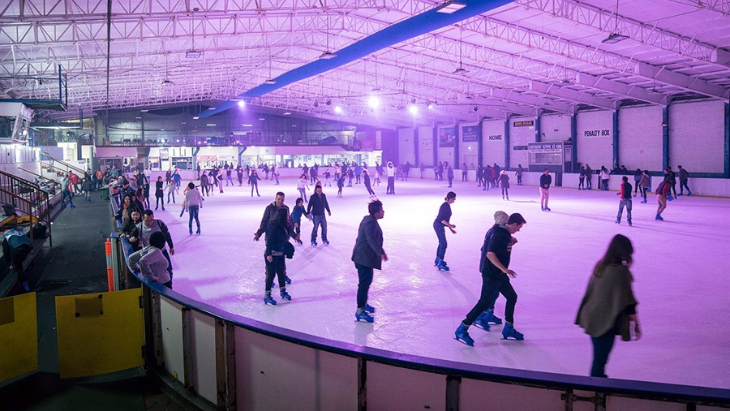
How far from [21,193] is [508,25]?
1706cm

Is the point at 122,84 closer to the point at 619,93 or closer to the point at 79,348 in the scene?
the point at 619,93

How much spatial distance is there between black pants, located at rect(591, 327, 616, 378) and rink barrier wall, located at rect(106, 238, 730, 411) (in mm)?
1718

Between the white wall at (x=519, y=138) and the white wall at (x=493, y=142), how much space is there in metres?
0.62

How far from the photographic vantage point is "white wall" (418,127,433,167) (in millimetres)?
47406

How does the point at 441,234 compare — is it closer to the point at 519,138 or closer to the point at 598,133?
the point at 598,133

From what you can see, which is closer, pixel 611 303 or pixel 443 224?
pixel 611 303

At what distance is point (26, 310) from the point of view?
481cm

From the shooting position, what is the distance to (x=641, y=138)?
2889 cm

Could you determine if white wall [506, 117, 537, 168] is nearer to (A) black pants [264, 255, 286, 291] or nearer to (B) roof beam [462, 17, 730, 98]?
(B) roof beam [462, 17, 730, 98]

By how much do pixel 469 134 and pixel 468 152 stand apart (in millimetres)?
1432

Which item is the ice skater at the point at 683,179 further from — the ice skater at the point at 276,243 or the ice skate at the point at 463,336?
the ice skater at the point at 276,243

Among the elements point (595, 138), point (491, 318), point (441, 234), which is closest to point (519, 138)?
point (595, 138)

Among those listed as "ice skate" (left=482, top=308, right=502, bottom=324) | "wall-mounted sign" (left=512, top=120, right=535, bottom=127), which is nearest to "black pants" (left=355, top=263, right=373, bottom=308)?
"ice skate" (left=482, top=308, right=502, bottom=324)

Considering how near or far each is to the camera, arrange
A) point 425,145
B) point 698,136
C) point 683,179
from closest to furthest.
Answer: point 683,179 < point 698,136 < point 425,145
